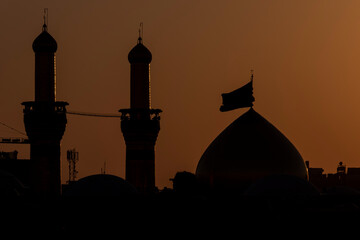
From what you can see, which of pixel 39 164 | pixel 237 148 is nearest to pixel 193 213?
pixel 237 148

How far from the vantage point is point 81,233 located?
42875 mm

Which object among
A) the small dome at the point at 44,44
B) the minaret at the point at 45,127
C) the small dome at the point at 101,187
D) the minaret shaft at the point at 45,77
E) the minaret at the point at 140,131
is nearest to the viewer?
the small dome at the point at 101,187

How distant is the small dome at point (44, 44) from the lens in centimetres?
6769

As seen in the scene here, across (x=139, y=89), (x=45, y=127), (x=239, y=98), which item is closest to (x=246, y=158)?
(x=239, y=98)

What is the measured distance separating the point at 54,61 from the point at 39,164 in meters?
6.21

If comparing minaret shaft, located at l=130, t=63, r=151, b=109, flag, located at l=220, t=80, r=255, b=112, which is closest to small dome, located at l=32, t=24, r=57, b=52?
minaret shaft, located at l=130, t=63, r=151, b=109

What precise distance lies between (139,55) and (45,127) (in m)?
9.72

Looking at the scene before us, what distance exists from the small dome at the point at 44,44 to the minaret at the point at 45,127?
0.44 ft

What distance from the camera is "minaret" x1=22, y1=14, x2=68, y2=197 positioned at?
6538 centimetres

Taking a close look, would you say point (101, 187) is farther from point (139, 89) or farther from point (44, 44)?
point (139, 89)

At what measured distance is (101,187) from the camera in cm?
4859

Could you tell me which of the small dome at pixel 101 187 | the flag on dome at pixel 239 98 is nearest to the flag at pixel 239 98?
the flag on dome at pixel 239 98

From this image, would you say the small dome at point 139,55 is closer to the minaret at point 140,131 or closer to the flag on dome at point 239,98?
the minaret at point 140,131

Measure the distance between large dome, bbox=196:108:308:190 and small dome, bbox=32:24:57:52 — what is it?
50.9 ft
